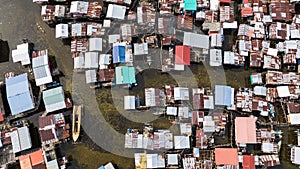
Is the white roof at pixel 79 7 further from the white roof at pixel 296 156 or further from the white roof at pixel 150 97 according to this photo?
the white roof at pixel 296 156

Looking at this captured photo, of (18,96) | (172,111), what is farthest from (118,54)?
(18,96)

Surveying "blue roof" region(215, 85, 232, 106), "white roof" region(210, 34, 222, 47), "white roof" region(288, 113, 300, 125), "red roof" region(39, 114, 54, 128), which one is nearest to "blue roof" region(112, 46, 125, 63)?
"red roof" region(39, 114, 54, 128)

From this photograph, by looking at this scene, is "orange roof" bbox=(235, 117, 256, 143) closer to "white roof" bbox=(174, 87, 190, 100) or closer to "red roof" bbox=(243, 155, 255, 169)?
"red roof" bbox=(243, 155, 255, 169)

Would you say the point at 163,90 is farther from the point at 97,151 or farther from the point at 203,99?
the point at 97,151

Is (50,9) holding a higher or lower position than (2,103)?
higher

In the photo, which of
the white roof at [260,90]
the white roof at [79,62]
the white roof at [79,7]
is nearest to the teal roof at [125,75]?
the white roof at [79,62]

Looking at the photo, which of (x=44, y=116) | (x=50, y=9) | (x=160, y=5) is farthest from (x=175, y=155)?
(x=50, y=9)
